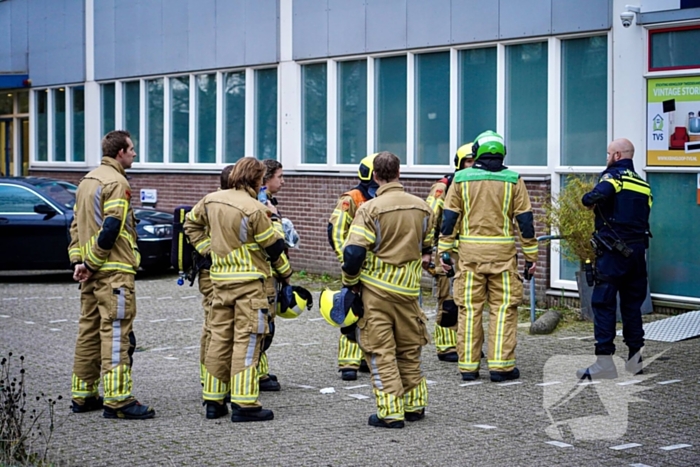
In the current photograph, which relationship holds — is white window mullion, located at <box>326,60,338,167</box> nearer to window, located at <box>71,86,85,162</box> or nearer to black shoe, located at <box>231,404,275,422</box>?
window, located at <box>71,86,85,162</box>

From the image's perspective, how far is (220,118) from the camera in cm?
1905

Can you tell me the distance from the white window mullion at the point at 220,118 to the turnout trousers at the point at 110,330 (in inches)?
449

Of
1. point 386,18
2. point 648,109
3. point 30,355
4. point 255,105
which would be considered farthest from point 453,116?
point 30,355

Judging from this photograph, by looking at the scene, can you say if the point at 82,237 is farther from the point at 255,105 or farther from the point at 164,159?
the point at 164,159

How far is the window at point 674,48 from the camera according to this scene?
38.2 ft

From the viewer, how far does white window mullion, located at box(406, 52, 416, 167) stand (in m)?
15.1

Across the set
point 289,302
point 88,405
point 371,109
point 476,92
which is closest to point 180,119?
point 371,109

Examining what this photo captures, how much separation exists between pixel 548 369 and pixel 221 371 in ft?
10.3

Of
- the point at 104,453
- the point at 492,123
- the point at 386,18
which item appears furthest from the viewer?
the point at 386,18

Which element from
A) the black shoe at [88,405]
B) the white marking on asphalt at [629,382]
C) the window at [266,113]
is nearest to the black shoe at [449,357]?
the white marking on asphalt at [629,382]

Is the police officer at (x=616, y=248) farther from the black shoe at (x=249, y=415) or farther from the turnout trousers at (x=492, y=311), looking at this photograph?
the black shoe at (x=249, y=415)

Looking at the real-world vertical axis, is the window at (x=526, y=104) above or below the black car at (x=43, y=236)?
above

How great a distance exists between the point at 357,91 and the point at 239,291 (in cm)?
918

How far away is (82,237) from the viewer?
25.2ft
